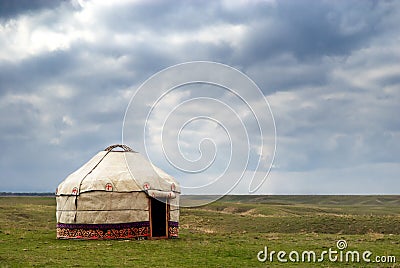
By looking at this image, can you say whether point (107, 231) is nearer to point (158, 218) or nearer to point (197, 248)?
point (158, 218)

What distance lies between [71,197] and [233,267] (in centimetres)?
844

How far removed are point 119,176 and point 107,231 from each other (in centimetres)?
195

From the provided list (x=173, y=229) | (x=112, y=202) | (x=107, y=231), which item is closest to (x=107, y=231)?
(x=107, y=231)

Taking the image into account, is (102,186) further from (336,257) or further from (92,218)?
(336,257)

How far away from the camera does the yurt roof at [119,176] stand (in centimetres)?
1817

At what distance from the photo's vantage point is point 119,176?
1845 cm

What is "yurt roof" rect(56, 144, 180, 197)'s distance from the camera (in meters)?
18.2

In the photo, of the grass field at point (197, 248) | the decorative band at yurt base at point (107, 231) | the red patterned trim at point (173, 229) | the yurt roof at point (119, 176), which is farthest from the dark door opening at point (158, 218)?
the grass field at point (197, 248)

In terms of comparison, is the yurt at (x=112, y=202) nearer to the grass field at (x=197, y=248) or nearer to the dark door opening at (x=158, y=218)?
the grass field at (x=197, y=248)

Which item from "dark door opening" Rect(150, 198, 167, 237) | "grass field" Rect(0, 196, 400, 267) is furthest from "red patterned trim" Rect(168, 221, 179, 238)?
"dark door opening" Rect(150, 198, 167, 237)

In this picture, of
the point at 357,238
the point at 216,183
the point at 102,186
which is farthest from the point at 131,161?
the point at 357,238

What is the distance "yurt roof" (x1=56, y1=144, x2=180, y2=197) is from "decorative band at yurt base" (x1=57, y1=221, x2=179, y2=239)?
1.19 m

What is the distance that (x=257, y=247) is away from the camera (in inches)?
609

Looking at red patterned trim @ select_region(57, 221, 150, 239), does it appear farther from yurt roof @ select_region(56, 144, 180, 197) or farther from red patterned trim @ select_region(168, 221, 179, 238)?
yurt roof @ select_region(56, 144, 180, 197)
